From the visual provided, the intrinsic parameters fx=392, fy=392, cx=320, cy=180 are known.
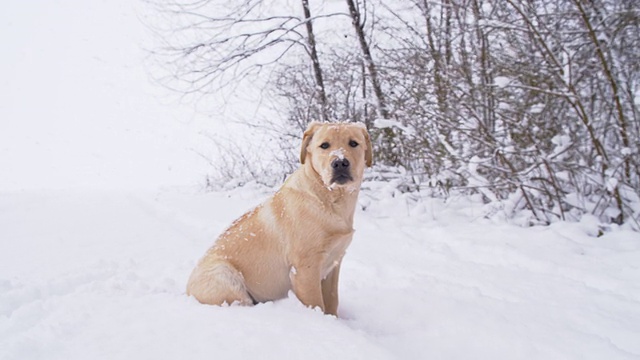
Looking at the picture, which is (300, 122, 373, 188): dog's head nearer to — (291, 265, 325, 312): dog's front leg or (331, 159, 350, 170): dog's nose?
(331, 159, 350, 170): dog's nose

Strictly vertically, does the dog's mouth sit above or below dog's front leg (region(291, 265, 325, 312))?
above

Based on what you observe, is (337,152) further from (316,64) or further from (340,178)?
(316,64)

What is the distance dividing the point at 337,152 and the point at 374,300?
1.16 meters

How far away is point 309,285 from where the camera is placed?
8.26ft

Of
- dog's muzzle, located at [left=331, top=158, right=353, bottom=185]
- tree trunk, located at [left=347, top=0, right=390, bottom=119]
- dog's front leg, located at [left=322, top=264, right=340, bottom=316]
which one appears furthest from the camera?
tree trunk, located at [left=347, top=0, right=390, bottom=119]

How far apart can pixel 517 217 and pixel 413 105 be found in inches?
83.3

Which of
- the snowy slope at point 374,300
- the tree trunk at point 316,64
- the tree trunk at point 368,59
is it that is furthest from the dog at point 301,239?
the tree trunk at point 316,64

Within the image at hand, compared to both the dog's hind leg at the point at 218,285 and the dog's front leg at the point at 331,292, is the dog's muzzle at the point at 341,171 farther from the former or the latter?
the dog's hind leg at the point at 218,285

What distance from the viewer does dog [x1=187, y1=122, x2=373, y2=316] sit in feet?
8.33

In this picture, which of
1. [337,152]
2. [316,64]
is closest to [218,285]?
[337,152]

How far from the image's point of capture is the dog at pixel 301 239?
2539 mm

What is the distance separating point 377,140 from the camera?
7383mm

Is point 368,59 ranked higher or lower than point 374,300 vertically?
higher

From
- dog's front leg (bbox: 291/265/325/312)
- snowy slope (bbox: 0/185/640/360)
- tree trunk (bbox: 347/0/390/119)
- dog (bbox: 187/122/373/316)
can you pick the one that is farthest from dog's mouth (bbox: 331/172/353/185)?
tree trunk (bbox: 347/0/390/119)
